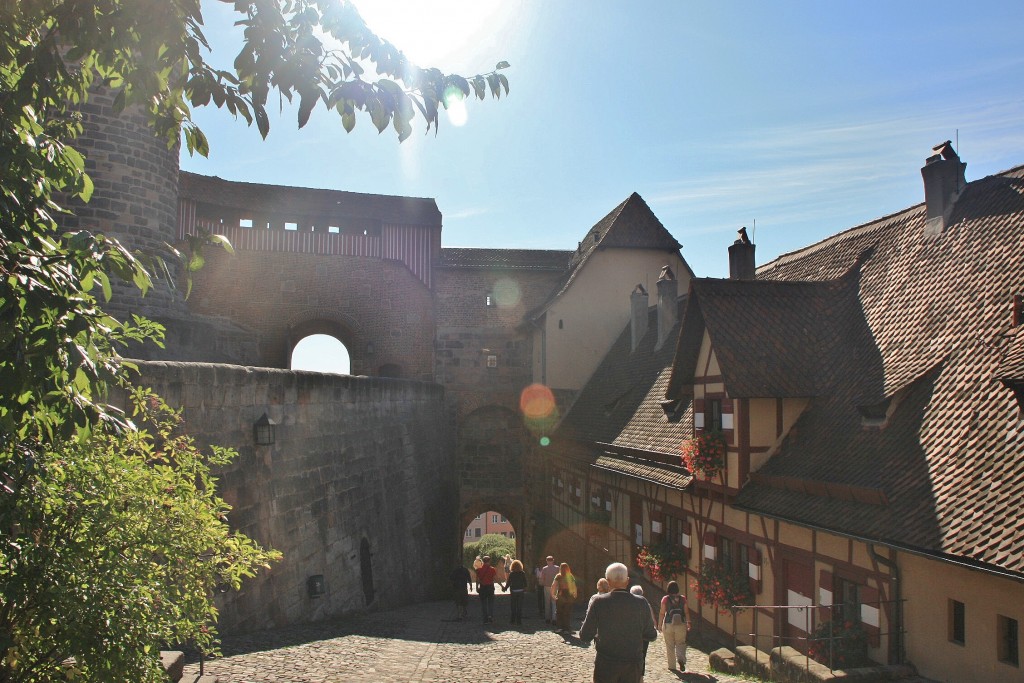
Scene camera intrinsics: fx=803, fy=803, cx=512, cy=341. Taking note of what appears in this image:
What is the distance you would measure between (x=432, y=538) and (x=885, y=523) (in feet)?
52.8

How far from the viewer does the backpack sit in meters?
9.32

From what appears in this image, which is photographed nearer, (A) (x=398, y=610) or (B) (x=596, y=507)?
(A) (x=398, y=610)

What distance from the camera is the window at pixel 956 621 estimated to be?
6.74 meters

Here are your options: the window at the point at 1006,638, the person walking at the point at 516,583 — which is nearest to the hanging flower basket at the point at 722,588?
the person walking at the point at 516,583

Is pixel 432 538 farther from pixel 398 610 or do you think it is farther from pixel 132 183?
pixel 132 183

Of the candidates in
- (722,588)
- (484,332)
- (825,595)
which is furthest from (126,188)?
(484,332)

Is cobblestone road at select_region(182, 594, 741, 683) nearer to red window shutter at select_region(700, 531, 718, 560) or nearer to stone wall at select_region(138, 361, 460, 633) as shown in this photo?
stone wall at select_region(138, 361, 460, 633)

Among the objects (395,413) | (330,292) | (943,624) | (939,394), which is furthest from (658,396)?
(330,292)

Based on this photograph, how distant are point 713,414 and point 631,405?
19.0 feet

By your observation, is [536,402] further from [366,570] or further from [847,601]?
[847,601]

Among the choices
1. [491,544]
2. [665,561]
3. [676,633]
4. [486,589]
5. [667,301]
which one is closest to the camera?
[676,633]

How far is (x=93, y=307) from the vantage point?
351cm

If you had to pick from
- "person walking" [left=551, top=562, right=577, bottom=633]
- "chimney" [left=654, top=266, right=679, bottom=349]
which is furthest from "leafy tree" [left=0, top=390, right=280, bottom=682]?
"chimney" [left=654, top=266, right=679, bottom=349]

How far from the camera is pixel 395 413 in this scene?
1783cm
